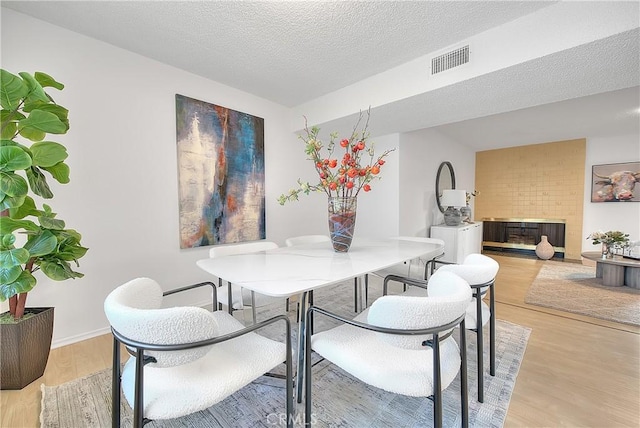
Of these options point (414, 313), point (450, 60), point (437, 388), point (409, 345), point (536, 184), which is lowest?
point (437, 388)

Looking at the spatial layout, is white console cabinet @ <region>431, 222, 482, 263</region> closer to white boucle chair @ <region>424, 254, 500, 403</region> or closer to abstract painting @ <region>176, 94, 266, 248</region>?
white boucle chair @ <region>424, 254, 500, 403</region>

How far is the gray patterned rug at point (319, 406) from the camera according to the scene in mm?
1366

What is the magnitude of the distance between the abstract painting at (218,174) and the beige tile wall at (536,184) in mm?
5824

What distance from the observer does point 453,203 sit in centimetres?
457

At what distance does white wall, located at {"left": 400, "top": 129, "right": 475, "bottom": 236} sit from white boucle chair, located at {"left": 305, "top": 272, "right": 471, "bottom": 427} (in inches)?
118

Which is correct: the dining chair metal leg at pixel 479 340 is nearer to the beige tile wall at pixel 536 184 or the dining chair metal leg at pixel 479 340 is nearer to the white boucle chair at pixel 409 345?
the white boucle chair at pixel 409 345

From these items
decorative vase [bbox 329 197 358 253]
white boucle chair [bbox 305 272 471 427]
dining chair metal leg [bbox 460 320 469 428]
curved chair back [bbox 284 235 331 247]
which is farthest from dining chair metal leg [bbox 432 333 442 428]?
curved chair back [bbox 284 235 331 247]

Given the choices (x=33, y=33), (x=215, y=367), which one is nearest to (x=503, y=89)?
(x=215, y=367)

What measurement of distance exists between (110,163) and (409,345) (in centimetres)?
262

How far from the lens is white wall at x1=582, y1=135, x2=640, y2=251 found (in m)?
4.96

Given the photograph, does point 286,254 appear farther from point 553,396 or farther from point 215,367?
point 553,396

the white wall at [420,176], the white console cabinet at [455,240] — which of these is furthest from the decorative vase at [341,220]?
the white console cabinet at [455,240]

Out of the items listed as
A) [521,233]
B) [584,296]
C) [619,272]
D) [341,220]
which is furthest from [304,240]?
[521,233]

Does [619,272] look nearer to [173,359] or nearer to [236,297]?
[236,297]
